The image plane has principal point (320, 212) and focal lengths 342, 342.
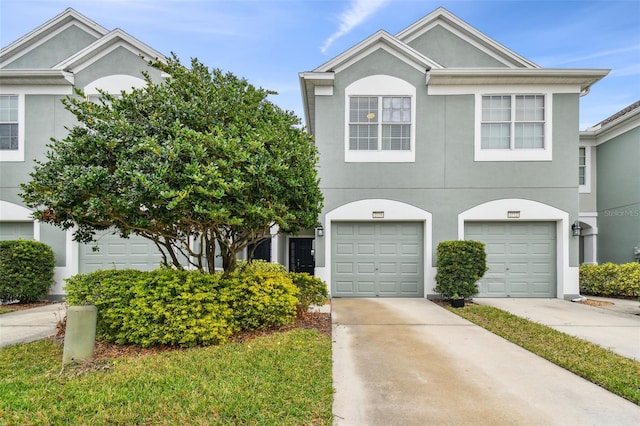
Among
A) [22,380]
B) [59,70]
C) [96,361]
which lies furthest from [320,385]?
[59,70]

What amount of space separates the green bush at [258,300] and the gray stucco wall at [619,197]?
→ 1353 cm

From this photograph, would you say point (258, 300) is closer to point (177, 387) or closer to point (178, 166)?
point (177, 387)

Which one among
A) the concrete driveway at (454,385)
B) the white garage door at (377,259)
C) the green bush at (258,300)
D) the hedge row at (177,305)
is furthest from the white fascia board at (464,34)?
the hedge row at (177,305)

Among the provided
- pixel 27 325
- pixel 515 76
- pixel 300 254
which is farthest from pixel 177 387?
pixel 515 76

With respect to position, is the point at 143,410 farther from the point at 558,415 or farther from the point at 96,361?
the point at 558,415

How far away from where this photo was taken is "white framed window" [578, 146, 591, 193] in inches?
556

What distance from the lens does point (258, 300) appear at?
→ 597 cm

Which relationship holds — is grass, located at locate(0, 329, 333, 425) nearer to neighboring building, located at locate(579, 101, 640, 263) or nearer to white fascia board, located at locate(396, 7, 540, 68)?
white fascia board, located at locate(396, 7, 540, 68)

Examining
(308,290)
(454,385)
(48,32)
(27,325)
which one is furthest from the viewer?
(48,32)

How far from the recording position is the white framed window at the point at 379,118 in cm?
1050

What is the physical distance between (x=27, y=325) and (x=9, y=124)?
7332 millimetres

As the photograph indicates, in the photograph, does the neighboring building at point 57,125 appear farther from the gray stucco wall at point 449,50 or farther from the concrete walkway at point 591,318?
the concrete walkway at point 591,318

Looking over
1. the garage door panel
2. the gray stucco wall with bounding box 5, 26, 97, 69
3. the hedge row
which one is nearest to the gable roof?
the gray stucco wall with bounding box 5, 26, 97, 69

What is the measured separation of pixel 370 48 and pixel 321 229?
5.79 metres
